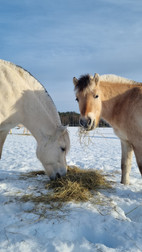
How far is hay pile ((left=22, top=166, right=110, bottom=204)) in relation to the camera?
124 inches

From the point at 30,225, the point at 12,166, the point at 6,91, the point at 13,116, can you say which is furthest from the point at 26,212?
the point at 12,166

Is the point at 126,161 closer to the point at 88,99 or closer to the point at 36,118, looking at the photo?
the point at 88,99

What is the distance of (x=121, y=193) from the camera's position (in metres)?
3.71

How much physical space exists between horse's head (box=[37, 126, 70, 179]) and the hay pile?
0.22 metres

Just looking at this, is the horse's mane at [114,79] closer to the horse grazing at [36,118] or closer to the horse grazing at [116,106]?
the horse grazing at [116,106]

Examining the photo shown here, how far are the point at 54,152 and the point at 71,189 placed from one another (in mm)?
→ 842

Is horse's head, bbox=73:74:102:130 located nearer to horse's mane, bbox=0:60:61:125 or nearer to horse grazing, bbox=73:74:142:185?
horse grazing, bbox=73:74:142:185

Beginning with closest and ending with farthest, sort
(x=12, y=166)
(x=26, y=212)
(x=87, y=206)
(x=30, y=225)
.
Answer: (x=30, y=225) < (x=26, y=212) < (x=87, y=206) < (x=12, y=166)

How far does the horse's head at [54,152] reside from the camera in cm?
384

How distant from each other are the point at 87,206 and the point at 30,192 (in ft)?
4.13

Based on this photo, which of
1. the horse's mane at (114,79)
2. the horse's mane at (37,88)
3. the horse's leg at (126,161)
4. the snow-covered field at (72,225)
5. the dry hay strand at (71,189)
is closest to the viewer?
the snow-covered field at (72,225)

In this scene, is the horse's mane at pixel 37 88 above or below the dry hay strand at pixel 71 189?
above

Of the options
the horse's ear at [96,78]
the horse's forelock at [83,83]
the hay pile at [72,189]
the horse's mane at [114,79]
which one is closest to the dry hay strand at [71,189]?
the hay pile at [72,189]

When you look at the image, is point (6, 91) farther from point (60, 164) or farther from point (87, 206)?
point (87, 206)
